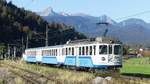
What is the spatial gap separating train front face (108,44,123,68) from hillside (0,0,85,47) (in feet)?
291

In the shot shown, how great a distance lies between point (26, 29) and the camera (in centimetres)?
14650

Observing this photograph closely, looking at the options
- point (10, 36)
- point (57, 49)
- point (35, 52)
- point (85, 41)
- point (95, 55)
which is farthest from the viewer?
point (10, 36)

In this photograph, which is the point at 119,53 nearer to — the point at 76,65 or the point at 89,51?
the point at 89,51

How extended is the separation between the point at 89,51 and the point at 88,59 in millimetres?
629

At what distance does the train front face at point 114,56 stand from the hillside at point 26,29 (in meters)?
88.6

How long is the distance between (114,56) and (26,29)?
362 feet

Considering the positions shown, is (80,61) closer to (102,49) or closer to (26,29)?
(102,49)

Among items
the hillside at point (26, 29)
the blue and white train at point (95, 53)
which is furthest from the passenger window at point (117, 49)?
the hillside at point (26, 29)

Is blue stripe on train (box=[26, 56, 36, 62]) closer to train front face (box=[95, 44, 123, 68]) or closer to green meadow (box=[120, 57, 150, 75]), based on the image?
green meadow (box=[120, 57, 150, 75])

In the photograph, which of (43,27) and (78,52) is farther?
(43,27)

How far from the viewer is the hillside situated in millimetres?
137000

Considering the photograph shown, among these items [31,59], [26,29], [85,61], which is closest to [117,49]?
[85,61]

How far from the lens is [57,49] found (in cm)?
4978

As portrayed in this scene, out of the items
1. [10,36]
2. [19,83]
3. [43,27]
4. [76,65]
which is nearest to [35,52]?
[76,65]
